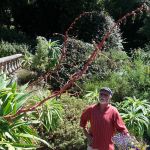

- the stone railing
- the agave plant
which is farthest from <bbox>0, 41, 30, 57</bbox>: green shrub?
the agave plant

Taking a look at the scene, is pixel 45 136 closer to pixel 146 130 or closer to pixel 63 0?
pixel 146 130

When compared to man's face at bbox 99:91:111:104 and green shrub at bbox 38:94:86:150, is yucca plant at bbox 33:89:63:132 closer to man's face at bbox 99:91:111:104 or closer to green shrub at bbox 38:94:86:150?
green shrub at bbox 38:94:86:150

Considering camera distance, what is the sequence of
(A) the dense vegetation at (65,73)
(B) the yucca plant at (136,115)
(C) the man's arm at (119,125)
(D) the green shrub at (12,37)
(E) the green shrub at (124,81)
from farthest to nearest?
(D) the green shrub at (12,37)
(E) the green shrub at (124,81)
(B) the yucca plant at (136,115)
(C) the man's arm at (119,125)
(A) the dense vegetation at (65,73)

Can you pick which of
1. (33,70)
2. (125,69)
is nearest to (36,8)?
(33,70)

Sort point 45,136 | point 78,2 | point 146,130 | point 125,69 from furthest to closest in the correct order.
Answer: point 78,2 < point 125,69 < point 146,130 < point 45,136

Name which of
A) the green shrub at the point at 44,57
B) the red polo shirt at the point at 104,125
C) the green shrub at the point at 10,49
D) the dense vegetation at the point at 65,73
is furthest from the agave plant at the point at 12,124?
the green shrub at the point at 10,49

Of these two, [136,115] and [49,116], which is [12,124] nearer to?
[49,116]

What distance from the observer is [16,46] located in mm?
18156

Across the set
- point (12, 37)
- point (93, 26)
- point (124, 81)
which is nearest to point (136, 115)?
point (124, 81)

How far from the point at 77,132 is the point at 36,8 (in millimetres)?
16120

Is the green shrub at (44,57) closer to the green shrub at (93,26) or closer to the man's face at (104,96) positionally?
the green shrub at (93,26)

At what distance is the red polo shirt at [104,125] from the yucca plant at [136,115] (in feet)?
9.67

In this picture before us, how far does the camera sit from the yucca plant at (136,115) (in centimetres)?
983

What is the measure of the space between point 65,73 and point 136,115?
13.5 feet
